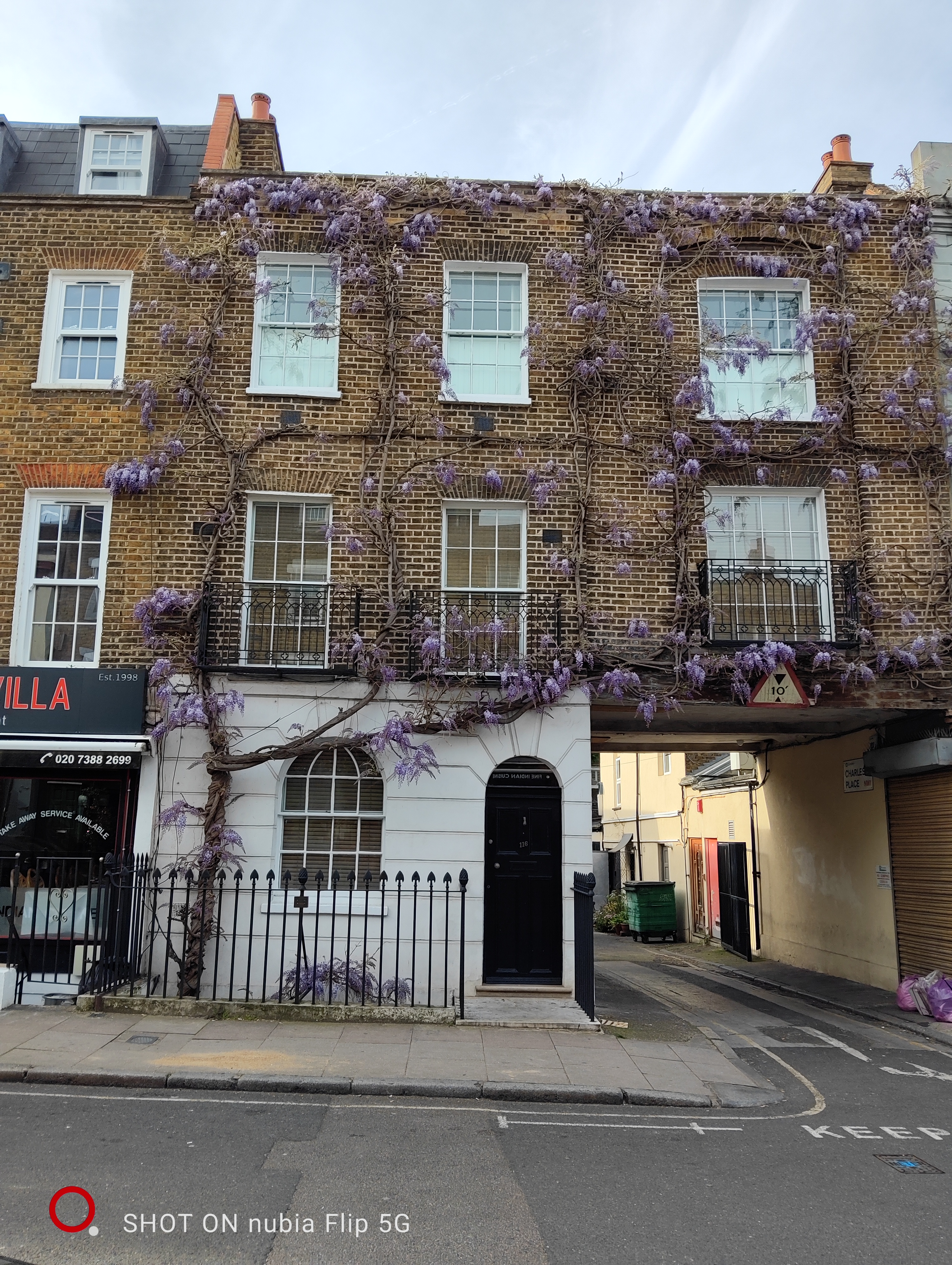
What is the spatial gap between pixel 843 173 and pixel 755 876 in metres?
13.2

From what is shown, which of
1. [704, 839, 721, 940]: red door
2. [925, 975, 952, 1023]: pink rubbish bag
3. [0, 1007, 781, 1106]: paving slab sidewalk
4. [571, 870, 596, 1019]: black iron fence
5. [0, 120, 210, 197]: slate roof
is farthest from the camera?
[704, 839, 721, 940]: red door

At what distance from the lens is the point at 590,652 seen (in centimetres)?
1273

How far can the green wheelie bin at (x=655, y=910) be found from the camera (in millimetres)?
25688

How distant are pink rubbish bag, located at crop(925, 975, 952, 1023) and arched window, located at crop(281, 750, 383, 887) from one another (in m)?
6.96

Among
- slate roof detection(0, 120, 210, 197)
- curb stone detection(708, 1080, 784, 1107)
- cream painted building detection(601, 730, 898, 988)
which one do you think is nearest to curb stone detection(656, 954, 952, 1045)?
cream painted building detection(601, 730, 898, 988)

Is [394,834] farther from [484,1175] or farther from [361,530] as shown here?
[484,1175]

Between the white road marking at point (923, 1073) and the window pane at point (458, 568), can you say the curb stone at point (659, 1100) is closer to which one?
the white road marking at point (923, 1073)

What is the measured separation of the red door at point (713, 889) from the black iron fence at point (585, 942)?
12.6 m

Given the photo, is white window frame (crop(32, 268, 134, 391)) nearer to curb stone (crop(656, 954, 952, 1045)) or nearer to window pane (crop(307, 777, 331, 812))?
window pane (crop(307, 777, 331, 812))

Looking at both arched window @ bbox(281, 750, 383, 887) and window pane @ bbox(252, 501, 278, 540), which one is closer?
arched window @ bbox(281, 750, 383, 887)

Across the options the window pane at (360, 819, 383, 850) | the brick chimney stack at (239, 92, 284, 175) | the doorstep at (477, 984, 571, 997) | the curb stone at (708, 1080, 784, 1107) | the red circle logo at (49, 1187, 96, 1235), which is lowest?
the curb stone at (708, 1080, 784, 1107)

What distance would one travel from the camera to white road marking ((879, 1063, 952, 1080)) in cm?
989

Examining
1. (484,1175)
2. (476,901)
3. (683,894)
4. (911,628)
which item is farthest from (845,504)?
(683,894)

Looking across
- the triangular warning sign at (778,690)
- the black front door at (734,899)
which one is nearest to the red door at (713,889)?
the black front door at (734,899)
